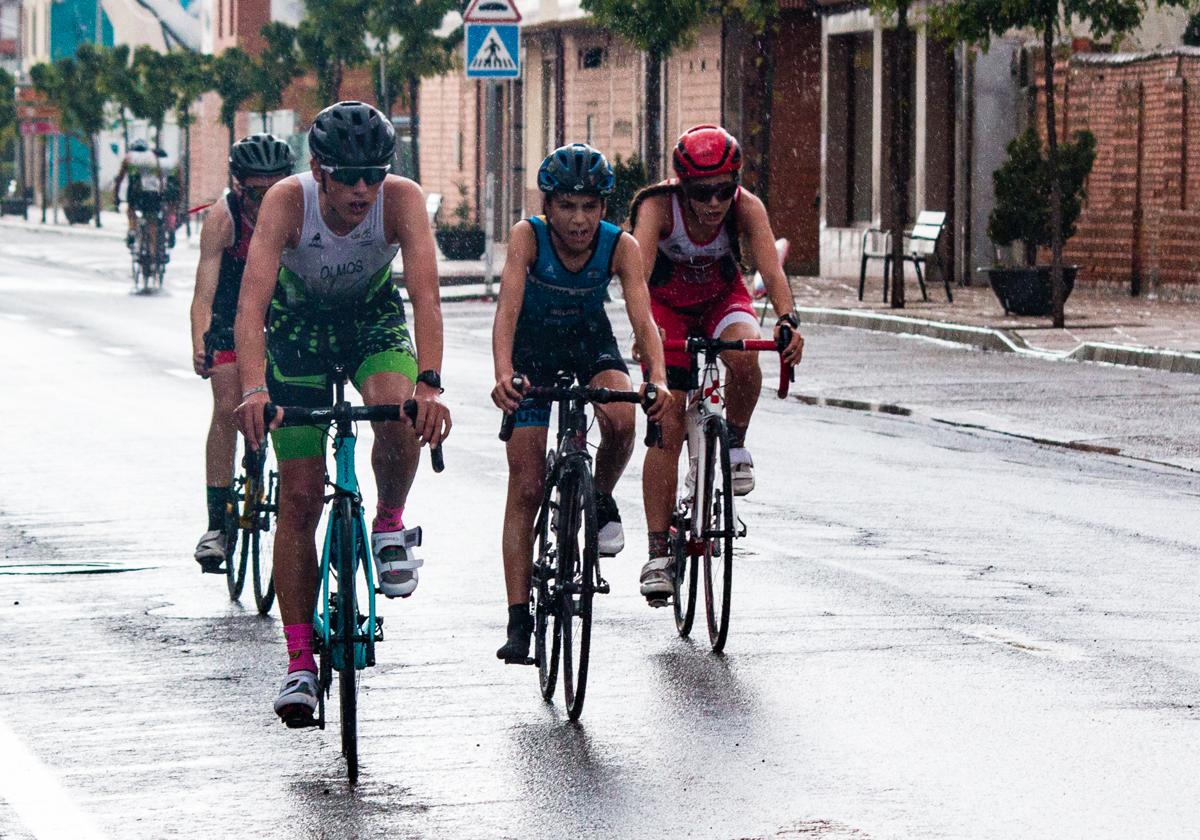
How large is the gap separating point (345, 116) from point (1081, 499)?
6436 millimetres

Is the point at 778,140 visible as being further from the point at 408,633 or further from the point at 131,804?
the point at 131,804

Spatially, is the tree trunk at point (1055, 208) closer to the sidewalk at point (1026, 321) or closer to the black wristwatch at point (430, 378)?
the sidewalk at point (1026, 321)

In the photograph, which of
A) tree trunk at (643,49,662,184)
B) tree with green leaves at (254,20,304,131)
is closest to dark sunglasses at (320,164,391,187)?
tree trunk at (643,49,662,184)

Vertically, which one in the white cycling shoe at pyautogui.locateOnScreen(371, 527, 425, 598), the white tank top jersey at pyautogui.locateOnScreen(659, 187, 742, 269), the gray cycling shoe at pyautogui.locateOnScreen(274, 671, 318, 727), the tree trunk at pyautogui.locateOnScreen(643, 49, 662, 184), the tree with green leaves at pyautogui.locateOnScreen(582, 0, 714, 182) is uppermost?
the tree with green leaves at pyautogui.locateOnScreen(582, 0, 714, 182)

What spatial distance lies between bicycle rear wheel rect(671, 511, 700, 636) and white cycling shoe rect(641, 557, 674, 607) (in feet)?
0.16

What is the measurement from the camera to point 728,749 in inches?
267

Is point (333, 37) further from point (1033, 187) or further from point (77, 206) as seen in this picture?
point (77, 206)

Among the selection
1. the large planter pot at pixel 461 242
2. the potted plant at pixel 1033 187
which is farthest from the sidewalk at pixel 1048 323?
the large planter pot at pixel 461 242

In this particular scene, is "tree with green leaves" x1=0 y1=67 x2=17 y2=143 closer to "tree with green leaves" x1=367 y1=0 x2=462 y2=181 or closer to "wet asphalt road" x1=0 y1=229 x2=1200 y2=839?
"tree with green leaves" x1=367 y1=0 x2=462 y2=181

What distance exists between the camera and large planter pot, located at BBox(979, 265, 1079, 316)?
2452 centimetres

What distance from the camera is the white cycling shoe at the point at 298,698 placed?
6.58 meters

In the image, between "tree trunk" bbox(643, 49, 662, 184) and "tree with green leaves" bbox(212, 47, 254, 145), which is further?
"tree with green leaves" bbox(212, 47, 254, 145)

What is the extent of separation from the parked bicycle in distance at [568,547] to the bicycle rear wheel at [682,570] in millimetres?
920

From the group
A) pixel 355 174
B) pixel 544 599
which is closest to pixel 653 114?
pixel 544 599
